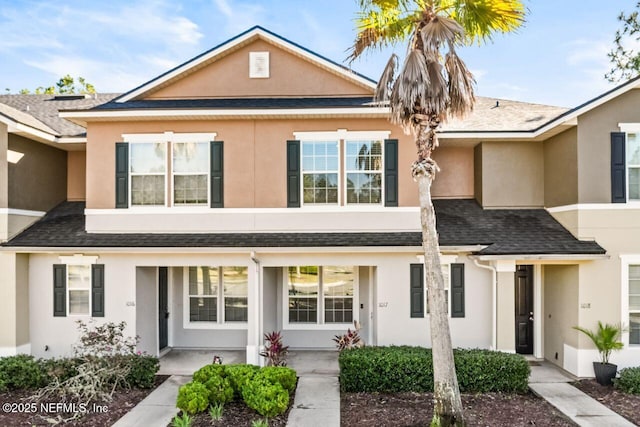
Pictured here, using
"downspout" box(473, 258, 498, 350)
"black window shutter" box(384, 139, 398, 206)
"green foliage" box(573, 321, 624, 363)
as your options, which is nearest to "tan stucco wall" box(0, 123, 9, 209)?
"black window shutter" box(384, 139, 398, 206)

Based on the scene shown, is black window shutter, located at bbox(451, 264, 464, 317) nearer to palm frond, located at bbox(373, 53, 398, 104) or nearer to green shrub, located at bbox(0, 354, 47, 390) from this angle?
palm frond, located at bbox(373, 53, 398, 104)

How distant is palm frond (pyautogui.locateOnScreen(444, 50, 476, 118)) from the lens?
7855 millimetres

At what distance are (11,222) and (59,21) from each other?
8.58 metres

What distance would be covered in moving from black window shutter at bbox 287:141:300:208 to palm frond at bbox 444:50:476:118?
426 cm

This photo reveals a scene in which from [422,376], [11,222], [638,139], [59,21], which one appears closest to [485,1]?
[638,139]

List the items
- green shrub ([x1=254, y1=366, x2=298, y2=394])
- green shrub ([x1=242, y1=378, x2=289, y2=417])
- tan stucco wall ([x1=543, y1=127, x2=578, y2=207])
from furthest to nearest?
tan stucco wall ([x1=543, y1=127, x2=578, y2=207]) < green shrub ([x1=254, y1=366, x2=298, y2=394]) < green shrub ([x1=242, y1=378, x2=289, y2=417])

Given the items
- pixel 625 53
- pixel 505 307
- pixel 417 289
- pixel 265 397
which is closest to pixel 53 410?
pixel 265 397

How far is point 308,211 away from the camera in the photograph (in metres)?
11.0

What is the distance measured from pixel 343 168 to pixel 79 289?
24.7ft

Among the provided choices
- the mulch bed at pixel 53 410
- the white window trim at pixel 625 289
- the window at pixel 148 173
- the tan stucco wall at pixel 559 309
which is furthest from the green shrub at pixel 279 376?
the white window trim at pixel 625 289

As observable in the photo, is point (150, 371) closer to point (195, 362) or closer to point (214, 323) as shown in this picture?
point (195, 362)

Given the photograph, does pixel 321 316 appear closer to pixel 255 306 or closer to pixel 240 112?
pixel 255 306

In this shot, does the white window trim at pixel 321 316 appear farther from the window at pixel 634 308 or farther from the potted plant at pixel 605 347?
the window at pixel 634 308

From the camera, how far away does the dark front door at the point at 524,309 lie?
39.6 feet
